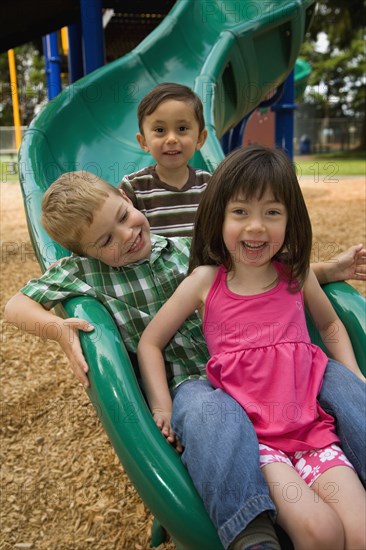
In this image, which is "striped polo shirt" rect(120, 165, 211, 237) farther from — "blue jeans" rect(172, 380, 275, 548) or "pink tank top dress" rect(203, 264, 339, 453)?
"blue jeans" rect(172, 380, 275, 548)

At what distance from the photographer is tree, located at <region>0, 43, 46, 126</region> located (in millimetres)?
27844

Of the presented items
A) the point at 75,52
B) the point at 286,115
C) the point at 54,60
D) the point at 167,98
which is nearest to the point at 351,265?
the point at 167,98

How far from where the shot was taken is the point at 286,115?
634cm

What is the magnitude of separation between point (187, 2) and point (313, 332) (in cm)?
301

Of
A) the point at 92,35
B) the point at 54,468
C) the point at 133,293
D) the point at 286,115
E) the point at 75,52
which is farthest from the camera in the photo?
the point at 286,115

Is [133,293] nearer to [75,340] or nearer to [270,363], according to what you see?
[75,340]

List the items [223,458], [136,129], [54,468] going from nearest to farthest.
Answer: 1. [223,458]
2. [54,468]
3. [136,129]

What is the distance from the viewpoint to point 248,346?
1.40 meters

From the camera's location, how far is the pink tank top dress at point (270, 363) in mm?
1305

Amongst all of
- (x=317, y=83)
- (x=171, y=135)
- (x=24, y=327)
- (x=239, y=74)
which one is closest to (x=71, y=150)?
(x=171, y=135)

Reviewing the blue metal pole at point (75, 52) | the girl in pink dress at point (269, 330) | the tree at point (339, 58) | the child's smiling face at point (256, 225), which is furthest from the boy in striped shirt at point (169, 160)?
the tree at point (339, 58)

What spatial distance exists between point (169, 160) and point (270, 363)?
1099 millimetres

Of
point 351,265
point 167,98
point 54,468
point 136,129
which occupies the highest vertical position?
point 167,98

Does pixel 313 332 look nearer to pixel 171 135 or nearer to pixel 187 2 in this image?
pixel 171 135
